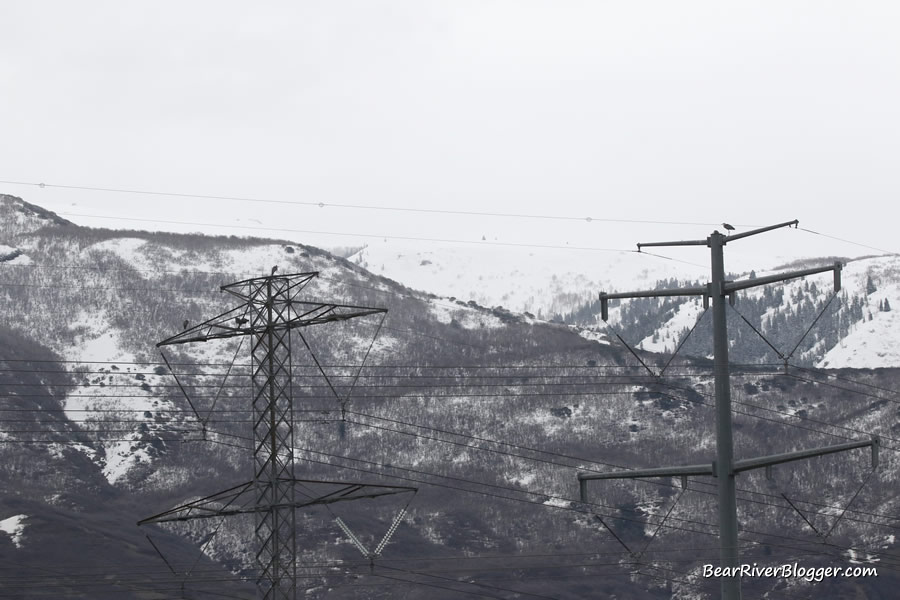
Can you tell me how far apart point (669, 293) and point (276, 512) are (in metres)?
20.2

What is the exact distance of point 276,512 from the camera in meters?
57.0

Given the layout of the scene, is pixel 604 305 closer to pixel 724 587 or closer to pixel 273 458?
pixel 724 587

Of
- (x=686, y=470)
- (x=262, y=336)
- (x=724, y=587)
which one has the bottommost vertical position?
(x=724, y=587)

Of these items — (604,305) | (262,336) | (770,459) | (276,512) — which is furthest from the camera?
(262,336)

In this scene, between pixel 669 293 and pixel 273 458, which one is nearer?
pixel 669 293

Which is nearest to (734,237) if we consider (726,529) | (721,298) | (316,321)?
(721,298)

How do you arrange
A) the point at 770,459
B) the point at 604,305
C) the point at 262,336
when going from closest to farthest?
the point at 770,459 < the point at 604,305 < the point at 262,336

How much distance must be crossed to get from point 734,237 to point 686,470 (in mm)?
7388

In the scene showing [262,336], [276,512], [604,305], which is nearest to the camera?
[604,305]

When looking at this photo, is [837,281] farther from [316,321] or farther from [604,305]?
[316,321]

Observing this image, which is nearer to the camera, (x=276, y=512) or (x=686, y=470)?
(x=686, y=470)

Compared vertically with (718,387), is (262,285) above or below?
above

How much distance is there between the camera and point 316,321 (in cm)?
5903

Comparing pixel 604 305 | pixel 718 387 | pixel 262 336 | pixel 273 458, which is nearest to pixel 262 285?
pixel 262 336
